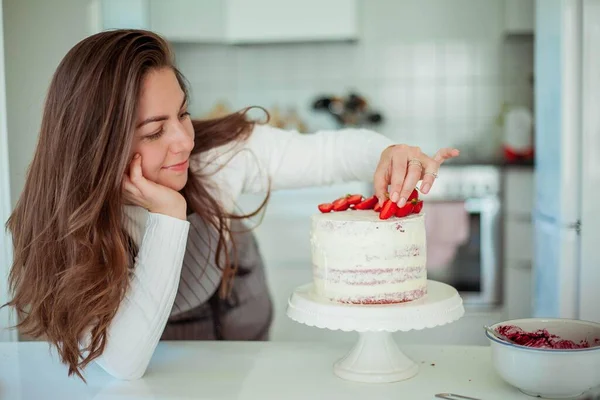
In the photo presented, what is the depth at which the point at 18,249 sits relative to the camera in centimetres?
148

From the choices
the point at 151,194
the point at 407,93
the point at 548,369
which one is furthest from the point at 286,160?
the point at 407,93

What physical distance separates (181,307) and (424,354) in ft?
2.24

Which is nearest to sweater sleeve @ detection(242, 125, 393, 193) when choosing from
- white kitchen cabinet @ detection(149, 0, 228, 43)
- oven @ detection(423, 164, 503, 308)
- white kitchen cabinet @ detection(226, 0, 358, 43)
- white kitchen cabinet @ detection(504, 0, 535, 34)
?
oven @ detection(423, 164, 503, 308)

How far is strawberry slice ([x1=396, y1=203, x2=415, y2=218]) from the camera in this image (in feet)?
4.36

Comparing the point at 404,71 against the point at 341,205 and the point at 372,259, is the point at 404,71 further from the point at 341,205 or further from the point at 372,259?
the point at 372,259

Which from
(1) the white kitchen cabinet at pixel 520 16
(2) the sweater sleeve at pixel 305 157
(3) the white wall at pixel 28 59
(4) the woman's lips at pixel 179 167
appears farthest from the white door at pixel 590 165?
(1) the white kitchen cabinet at pixel 520 16

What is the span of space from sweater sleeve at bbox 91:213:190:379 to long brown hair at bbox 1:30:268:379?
0.9 inches

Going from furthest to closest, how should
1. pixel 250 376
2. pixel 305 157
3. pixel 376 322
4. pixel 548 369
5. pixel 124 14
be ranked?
1. pixel 124 14
2. pixel 305 157
3. pixel 250 376
4. pixel 376 322
5. pixel 548 369

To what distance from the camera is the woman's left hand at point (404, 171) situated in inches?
54.0

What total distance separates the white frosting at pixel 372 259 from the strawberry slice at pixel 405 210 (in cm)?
3

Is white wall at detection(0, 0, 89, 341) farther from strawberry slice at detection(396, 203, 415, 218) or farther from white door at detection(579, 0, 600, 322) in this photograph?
white door at detection(579, 0, 600, 322)

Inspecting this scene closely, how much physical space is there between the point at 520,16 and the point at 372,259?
9.73 feet

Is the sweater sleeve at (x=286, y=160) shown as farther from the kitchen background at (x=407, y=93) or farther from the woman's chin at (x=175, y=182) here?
the kitchen background at (x=407, y=93)

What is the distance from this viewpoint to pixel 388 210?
1.30 m
